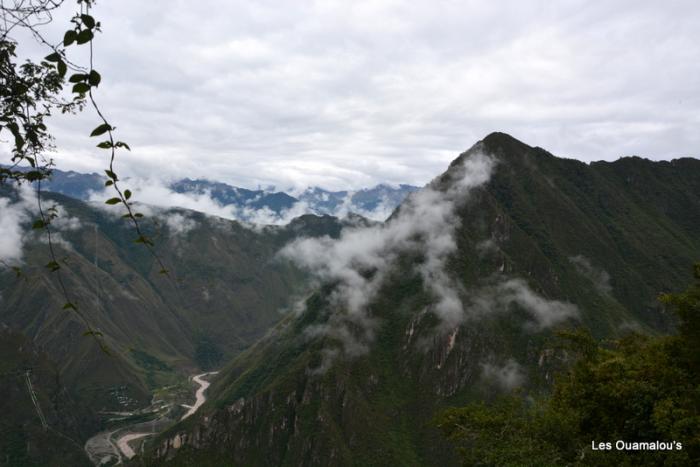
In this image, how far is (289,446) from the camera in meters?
168

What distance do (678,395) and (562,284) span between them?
194486 mm

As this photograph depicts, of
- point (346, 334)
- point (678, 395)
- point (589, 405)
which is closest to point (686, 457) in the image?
point (678, 395)

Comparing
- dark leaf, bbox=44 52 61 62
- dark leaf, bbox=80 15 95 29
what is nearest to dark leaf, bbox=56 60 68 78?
dark leaf, bbox=44 52 61 62

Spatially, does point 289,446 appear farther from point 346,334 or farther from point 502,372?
point 502,372

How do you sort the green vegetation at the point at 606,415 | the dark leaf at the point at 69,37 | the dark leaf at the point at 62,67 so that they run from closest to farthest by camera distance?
the dark leaf at the point at 69,37, the dark leaf at the point at 62,67, the green vegetation at the point at 606,415

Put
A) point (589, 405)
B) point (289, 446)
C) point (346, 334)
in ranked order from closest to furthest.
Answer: point (589, 405) < point (289, 446) < point (346, 334)

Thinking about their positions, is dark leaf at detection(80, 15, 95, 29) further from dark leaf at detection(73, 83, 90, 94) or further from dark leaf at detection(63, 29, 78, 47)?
dark leaf at detection(73, 83, 90, 94)

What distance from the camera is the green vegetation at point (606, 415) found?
18328 millimetres

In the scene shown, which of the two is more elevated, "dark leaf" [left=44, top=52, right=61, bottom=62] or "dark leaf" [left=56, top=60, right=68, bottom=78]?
"dark leaf" [left=44, top=52, right=61, bottom=62]

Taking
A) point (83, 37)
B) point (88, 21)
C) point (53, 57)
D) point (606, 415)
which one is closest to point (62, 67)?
point (53, 57)

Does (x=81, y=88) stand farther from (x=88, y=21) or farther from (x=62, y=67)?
(x=88, y=21)

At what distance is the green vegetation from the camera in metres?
18.3

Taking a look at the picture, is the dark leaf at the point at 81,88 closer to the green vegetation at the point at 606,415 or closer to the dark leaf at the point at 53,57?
the dark leaf at the point at 53,57

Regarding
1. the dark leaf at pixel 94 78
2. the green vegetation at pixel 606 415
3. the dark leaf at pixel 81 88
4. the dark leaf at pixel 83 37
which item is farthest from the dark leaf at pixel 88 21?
the green vegetation at pixel 606 415
